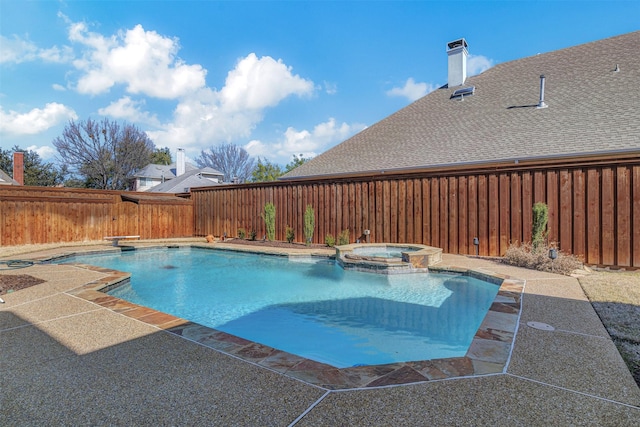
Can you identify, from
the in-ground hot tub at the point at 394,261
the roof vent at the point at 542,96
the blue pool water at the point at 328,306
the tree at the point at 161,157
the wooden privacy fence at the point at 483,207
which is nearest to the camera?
the blue pool water at the point at 328,306

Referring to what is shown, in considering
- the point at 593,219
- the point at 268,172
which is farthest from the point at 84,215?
the point at 268,172

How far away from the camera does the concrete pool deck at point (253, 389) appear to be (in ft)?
6.21

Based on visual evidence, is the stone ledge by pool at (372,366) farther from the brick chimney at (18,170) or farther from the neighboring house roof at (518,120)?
the brick chimney at (18,170)

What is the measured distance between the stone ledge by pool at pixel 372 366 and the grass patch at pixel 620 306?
791 mm

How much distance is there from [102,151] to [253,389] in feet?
111

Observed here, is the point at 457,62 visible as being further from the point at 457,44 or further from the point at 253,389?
the point at 253,389

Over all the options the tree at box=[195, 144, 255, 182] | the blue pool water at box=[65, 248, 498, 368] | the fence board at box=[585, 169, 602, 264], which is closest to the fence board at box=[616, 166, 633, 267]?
the fence board at box=[585, 169, 602, 264]

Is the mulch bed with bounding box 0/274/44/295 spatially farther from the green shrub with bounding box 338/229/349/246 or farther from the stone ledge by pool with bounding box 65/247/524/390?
the green shrub with bounding box 338/229/349/246

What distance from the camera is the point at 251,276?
7.68m

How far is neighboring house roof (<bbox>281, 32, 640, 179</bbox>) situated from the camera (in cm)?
859

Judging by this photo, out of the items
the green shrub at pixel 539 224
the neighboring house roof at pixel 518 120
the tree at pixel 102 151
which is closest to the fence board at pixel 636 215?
the neighboring house roof at pixel 518 120

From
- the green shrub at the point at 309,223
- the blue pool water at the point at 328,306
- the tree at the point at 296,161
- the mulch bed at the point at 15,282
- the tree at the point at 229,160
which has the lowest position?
the blue pool water at the point at 328,306

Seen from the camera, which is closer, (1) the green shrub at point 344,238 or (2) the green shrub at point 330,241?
Result: (1) the green shrub at point 344,238

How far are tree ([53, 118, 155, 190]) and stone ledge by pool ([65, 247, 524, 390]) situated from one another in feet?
102
